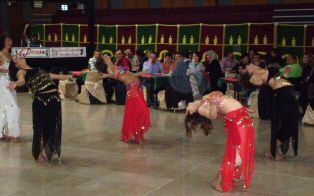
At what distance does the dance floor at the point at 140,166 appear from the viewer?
485 cm

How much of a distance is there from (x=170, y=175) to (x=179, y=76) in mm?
4700

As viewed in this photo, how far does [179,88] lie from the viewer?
9922 mm

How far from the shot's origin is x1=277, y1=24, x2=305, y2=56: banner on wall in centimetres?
1323

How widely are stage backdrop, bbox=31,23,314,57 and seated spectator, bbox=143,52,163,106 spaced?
324 centimetres

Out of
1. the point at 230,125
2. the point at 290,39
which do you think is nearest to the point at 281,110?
the point at 230,125

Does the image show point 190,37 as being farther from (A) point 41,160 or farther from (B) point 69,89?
(A) point 41,160

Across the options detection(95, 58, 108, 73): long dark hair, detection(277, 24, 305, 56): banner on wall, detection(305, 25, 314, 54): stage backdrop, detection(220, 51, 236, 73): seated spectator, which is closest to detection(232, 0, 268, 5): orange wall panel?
detection(277, 24, 305, 56): banner on wall

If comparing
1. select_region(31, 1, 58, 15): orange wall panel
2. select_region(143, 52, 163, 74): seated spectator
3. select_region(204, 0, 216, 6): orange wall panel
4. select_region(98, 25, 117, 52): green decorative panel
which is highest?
select_region(204, 0, 216, 6): orange wall panel

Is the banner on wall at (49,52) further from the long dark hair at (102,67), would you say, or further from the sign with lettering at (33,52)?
the long dark hair at (102,67)

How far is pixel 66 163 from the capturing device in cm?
587

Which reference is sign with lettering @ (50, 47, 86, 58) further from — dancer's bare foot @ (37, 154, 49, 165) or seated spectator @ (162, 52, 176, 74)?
dancer's bare foot @ (37, 154, 49, 165)

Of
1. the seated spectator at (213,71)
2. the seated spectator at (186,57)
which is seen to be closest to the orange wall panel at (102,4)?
the seated spectator at (186,57)

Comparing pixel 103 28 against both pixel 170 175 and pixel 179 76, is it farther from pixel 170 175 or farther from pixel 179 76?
pixel 170 175

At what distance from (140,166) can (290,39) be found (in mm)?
8897
